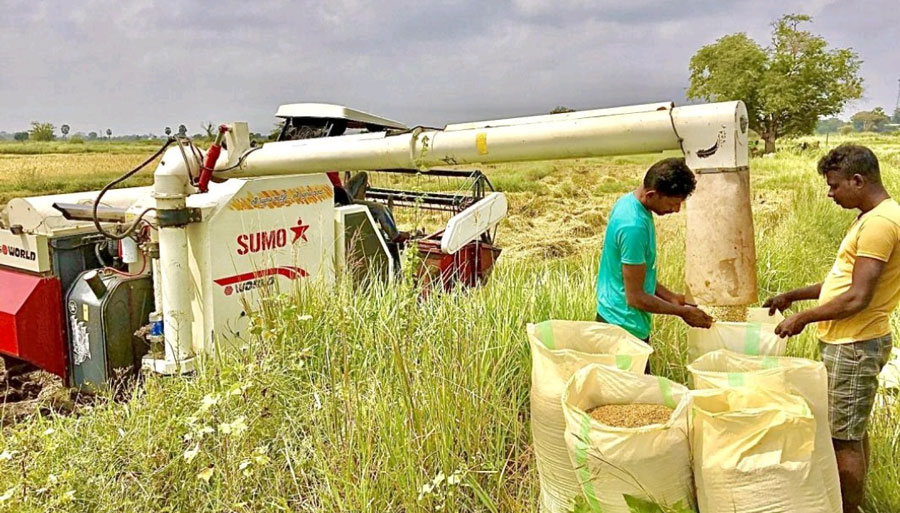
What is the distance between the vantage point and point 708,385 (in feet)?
7.54

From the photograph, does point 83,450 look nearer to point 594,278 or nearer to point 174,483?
point 174,483

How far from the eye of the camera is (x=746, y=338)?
282 centimetres

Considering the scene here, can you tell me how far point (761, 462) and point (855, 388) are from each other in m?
0.91

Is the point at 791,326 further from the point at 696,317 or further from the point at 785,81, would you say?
the point at 785,81

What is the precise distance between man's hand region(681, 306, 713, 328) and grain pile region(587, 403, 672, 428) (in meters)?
0.70

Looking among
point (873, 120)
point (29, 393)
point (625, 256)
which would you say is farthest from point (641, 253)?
point (873, 120)

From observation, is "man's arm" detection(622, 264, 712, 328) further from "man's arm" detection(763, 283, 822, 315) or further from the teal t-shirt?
"man's arm" detection(763, 283, 822, 315)

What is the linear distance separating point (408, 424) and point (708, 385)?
104cm

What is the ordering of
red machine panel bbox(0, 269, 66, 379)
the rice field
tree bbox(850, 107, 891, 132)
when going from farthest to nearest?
tree bbox(850, 107, 891, 132)
red machine panel bbox(0, 269, 66, 379)
the rice field

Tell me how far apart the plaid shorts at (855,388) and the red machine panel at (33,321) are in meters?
3.74

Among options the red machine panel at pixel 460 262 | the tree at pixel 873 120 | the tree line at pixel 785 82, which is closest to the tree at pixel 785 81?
the tree line at pixel 785 82

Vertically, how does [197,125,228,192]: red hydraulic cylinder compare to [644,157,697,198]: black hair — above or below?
above

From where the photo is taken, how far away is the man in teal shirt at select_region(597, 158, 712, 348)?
2738mm

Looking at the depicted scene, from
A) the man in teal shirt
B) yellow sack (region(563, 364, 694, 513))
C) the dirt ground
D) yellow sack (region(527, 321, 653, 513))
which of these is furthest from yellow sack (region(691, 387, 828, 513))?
the dirt ground
